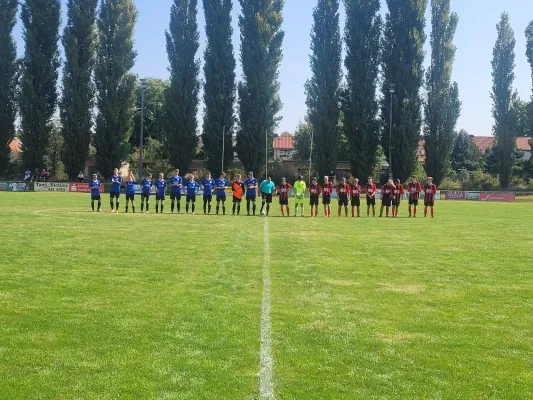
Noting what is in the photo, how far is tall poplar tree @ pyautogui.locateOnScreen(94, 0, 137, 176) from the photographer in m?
54.3

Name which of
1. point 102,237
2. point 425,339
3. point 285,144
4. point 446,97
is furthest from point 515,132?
point 425,339

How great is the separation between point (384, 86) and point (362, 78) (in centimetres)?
259

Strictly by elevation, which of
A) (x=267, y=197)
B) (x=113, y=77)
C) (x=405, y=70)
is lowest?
(x=267, y=197)

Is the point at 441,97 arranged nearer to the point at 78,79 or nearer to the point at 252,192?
the point at 78,79

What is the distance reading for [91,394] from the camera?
14.6 feet

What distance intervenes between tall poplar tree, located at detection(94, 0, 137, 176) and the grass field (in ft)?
140

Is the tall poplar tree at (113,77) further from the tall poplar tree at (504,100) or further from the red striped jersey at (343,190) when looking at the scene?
the tall poplar tree at (504,100)

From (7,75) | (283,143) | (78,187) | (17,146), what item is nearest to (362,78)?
(78,187)

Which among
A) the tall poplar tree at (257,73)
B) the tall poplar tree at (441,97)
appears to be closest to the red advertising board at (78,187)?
the tall poplar tree at (257,73)

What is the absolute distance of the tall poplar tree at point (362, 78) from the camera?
5488 cm

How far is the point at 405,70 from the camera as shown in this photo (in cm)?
5438

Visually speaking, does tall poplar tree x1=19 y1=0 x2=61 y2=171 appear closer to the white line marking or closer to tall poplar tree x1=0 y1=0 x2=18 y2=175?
tall poplar tree x1=0 y1=0 x2=18 y2=175

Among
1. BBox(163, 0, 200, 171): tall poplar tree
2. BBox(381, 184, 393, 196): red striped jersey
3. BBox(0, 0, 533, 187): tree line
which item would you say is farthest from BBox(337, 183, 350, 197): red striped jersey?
BBox(163, 0, 200, 171): tall poplar tree

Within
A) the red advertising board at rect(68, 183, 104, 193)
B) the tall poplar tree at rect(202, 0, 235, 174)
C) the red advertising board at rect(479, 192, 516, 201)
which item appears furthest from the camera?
the tall poplar tree at rect(202, 0, 235, 174)
